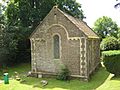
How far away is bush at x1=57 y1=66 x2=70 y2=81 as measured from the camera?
27.5 metres

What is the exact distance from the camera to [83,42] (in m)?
27.3

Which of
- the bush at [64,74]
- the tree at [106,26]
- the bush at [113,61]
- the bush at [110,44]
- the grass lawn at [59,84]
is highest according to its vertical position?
the tree at [106,26]

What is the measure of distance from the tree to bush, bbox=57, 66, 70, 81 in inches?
1816

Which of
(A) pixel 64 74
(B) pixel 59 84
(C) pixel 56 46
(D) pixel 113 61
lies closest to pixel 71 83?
(B) pixel 59 84

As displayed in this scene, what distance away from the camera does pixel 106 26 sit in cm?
7588

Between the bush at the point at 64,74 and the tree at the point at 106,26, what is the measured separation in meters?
46.1

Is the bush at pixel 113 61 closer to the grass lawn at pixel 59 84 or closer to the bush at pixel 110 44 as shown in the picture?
the grass lawn at pixel 59 84

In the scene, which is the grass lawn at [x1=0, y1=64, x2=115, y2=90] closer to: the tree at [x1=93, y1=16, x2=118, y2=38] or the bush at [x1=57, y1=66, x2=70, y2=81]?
the bush at [x1=57, y1=66, x2=70, y2=81]

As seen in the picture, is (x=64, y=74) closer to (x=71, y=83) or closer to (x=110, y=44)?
(x=71, y=83)

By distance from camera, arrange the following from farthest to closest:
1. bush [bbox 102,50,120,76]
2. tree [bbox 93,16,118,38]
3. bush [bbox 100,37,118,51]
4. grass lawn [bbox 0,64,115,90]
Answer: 1. tree [bbox 93,16,118,38]
2. bush [bbox 100,37,118,51]
3. bush [bbox 102,50,120,76]
4. grass lawn [bbox 0,64,115,90]

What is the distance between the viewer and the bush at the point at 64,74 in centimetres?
2747

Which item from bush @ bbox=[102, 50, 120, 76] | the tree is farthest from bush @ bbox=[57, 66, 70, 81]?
the tree

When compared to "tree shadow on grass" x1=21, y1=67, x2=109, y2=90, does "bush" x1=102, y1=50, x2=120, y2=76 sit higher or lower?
higher

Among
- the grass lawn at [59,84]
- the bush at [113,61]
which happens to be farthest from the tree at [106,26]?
the bush at [113,61]
